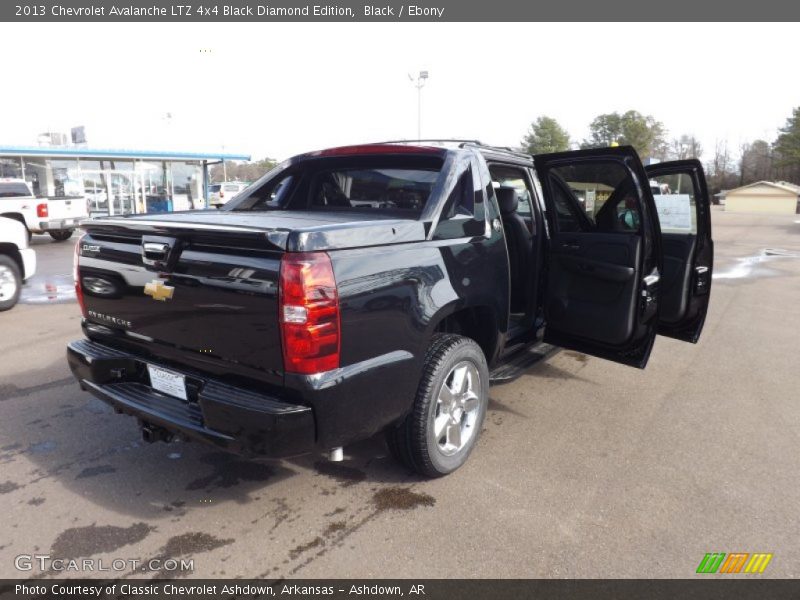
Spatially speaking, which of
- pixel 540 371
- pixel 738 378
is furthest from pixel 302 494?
pixel 738 378

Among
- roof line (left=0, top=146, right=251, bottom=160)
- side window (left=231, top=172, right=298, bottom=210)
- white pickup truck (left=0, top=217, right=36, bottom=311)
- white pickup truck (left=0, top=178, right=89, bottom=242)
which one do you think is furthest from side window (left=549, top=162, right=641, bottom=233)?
roof line (left=0, top=146, right=251, bottom=160)

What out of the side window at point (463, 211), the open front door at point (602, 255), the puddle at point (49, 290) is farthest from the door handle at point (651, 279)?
the puddle at point (49, 290)

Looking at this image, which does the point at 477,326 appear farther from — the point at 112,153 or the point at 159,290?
the point at 112,153

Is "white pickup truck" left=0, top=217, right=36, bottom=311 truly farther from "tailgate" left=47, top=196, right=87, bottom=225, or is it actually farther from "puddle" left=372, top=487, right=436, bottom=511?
"tailgate" left=47, top=196, right=87, bottom=225

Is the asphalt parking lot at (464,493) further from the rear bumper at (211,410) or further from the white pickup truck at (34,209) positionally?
the white pickup truck at (34,209)

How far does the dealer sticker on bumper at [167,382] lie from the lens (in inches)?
115

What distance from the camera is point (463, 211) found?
140 inches

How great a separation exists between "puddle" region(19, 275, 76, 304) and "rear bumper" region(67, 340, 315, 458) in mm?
6189

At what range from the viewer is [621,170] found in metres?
3.97

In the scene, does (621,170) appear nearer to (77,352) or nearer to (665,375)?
(665,375)

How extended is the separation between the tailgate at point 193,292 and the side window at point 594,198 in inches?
103

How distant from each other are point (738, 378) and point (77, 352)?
210 inches

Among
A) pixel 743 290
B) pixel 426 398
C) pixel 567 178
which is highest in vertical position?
pixel 567 178
